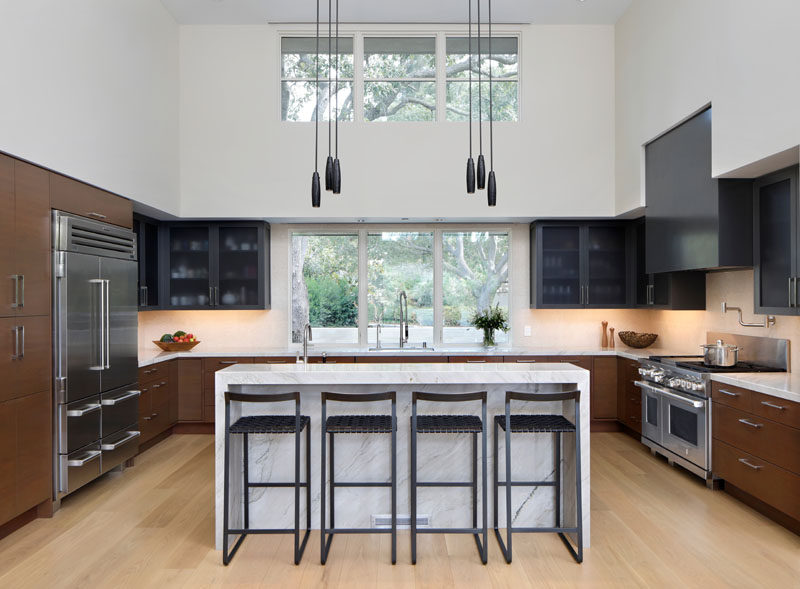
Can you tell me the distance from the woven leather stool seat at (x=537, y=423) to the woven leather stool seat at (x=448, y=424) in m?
0.19

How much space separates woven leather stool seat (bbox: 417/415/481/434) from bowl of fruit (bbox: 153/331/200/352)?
3.62 metres

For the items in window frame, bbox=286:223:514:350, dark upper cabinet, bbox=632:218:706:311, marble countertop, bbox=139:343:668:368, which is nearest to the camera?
dark upper cabinet, bbox=632:218:706:311

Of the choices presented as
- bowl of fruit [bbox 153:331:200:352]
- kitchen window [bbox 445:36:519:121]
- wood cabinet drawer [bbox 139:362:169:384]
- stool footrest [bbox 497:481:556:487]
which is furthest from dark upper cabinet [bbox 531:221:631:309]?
wood cabinet drawer [bbox 139:362:169:384]

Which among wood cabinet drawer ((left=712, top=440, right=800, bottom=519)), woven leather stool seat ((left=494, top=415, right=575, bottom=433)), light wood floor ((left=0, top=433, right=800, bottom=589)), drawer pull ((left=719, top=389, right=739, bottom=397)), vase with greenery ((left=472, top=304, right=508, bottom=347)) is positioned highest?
vase with greenery ((left=472, top=304, right=508, bottom=347))

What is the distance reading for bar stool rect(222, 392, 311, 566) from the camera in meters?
2.86

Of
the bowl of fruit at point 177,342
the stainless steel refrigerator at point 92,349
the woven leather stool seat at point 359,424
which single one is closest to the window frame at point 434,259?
the bowl of fruit at point 177,342

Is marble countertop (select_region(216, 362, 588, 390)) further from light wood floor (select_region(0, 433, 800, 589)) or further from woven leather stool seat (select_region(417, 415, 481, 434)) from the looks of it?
light wood floor (select_region(0, 433, 800, 589))

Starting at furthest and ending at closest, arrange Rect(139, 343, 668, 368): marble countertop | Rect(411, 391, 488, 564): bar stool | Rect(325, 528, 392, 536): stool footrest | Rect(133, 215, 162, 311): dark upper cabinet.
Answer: Rect(139, 343, 668, 368): marble countertop < Rect(133, 215, 162, 311): dark upper cabinet < Rect(325, 528, 392, 536): stool footrest < Rect(411, 391, 488, 564): bar stool

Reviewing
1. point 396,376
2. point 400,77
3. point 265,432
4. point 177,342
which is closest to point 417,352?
point 396,376

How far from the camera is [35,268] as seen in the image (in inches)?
132

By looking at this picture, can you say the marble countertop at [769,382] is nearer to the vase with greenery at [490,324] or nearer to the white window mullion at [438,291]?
the vase with greenery at [490,324]

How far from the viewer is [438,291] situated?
6176mm

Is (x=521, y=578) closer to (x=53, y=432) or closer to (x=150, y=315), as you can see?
(x=53, y=432)

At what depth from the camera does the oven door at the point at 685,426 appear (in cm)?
393
